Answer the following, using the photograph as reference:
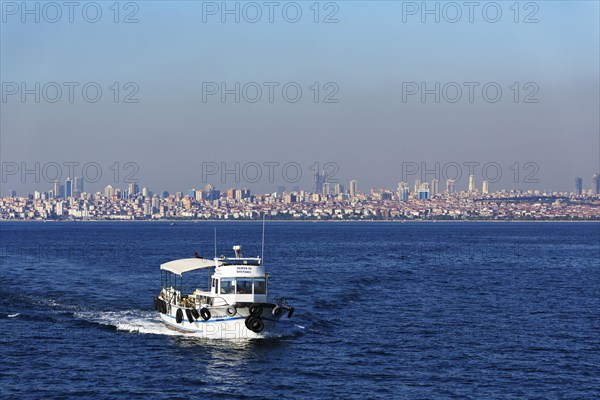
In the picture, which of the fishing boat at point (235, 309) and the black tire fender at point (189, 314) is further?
the black tire fender at point (189, 314)

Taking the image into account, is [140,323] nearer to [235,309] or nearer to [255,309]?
[235,309]

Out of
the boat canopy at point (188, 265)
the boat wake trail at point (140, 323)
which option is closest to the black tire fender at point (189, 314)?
the boat wake trail at point (140, 323)

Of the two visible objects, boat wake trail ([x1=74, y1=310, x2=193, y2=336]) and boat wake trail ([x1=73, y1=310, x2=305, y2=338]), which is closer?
boat wake trail ([x1=73, y1=310, x2=305, y2=338])

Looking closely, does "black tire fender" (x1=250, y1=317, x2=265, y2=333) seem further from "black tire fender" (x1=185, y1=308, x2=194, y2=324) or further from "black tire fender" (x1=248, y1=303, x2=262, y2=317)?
"black tire fender" (x1=185, y1=308, x2=194, y2=324)

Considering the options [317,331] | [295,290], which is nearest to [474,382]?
[317,331]

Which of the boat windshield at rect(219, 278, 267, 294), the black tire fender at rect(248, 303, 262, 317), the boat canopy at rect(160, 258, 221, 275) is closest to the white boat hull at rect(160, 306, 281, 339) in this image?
the black tire fender at rect(248, 303, 262, 317)

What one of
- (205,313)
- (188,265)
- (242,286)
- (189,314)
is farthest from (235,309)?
(188,265)

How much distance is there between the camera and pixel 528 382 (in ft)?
149

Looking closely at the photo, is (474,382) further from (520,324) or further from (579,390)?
(520,324)

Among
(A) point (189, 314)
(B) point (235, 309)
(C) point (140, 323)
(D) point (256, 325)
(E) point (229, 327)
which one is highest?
(B) point (235, 309)

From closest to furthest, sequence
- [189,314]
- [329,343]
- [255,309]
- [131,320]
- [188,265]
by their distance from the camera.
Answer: [255,309]
[329,343]
[189,314]
[188,265]
[131,320]

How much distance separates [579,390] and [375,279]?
186ft

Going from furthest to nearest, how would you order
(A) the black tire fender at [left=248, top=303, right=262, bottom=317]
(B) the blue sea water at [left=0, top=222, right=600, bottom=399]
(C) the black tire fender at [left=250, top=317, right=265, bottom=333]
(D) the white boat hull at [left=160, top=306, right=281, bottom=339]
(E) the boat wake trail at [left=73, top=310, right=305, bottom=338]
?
(E) the boat wake trail at [left=73, top=310, right=305, bottom=338] < (D) the white boat hull at [left=160, top=306, right=281, bottom=339] < (C) the black tire fender at [left=250, top=317, right=265, bottom=333] < (A) the black tire fender at [left=248, top=303, right=262, bottom=317] < (B) the blue sea water at [left=0, top=222, right=600, bottom=399]

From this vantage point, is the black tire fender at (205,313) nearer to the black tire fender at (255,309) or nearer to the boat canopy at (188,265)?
the black tire fender at (255,309)
